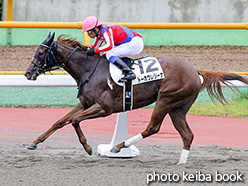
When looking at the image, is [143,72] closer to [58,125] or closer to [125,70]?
[125,70]

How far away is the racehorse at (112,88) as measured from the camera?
703cm

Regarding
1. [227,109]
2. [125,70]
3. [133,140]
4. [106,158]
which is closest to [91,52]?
[125,70]

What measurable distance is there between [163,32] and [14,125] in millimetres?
4762

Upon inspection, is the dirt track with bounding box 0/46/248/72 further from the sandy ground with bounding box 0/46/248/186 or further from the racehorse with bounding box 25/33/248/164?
the racehorse with bounding box 25/33/248/164

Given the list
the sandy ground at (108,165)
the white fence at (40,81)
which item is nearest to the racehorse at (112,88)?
the sandy ground at (108,165)

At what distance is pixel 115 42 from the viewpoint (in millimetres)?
7129

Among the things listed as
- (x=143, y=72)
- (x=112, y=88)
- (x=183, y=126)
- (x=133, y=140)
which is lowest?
(x=133, y=140)

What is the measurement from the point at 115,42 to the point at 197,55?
241 inches

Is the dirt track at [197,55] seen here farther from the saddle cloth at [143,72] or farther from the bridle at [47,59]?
the saddle cloth at [143,72]

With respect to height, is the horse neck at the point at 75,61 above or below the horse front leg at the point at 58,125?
above

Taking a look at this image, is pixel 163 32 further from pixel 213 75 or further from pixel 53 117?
pixel 213 75

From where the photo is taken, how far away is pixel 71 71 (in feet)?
23.8

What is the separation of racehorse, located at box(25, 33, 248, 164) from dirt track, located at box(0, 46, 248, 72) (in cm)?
539

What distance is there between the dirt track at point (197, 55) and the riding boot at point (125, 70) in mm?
5835
